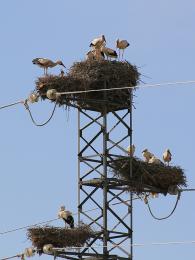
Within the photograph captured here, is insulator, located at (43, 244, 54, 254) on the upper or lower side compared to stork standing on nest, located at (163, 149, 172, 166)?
lower

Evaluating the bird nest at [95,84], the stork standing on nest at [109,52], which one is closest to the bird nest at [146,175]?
the bird nest at [95,84]

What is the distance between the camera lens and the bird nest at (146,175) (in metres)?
69.2

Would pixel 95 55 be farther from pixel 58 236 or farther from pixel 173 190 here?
pixel 58 236

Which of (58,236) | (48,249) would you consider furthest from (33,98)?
(48,249)

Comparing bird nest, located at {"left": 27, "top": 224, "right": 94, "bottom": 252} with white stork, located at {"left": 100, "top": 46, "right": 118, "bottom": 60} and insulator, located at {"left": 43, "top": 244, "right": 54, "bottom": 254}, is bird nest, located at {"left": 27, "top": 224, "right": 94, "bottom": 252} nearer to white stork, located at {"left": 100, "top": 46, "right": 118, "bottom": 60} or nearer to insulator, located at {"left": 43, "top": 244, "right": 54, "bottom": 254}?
insulator, located at {"left": 43, "top": 244, "right": 54, "bottom": 254}

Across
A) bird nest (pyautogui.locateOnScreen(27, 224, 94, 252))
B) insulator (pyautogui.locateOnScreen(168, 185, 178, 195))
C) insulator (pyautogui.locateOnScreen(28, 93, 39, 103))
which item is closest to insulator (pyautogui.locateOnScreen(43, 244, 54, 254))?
bird nest (pyautogui.locateOnScreen(27, 224, 94, 252))

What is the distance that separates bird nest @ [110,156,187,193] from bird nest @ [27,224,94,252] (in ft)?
5.17

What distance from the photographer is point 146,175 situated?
228ft

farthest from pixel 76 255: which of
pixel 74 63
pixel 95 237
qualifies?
pixel 74 63

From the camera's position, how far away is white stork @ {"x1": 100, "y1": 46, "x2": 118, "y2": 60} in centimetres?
7094

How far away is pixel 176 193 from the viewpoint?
228 ft

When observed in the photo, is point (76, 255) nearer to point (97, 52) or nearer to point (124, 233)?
point (124, 233)

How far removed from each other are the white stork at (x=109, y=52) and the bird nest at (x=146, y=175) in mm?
2874

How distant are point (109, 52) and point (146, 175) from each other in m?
3.48
